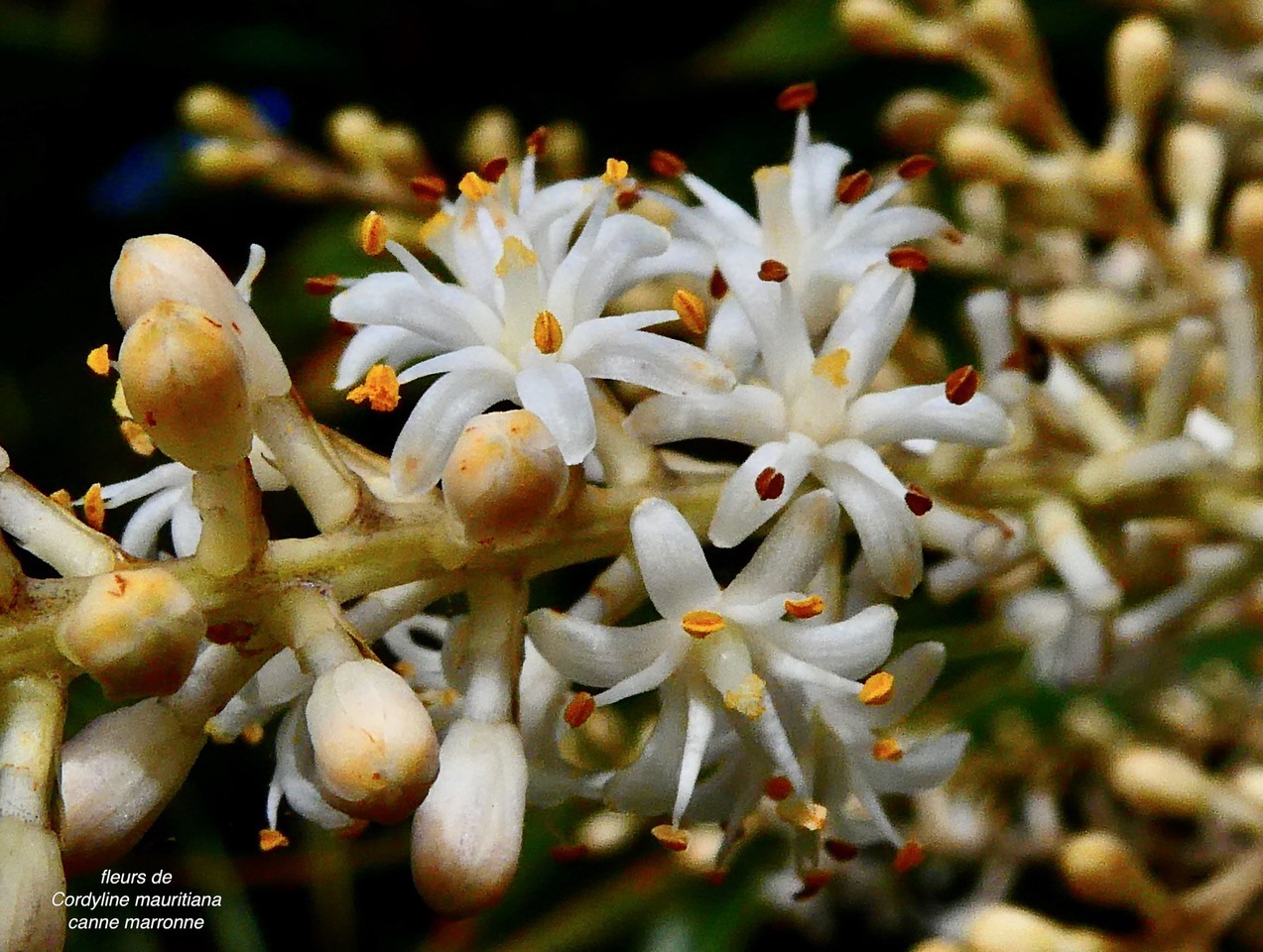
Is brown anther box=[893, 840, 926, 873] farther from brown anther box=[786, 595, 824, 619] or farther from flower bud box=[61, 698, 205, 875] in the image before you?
flower bud box=[61, 698, 205, 875]

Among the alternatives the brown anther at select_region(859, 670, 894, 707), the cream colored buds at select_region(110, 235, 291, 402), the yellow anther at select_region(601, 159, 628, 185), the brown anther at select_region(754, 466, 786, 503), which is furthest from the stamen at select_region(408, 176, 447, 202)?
the brown anther at select_region(859, 670, 894, 707)

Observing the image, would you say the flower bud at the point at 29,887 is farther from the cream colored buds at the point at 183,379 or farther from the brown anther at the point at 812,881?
the brown anther at the point at 812,881

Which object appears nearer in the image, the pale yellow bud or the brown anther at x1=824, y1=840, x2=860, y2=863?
the brown anther at x1=824, y1=840, x2=860, y2=863

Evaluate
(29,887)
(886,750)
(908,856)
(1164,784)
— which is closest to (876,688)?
(886,750)

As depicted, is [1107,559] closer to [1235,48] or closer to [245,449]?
[245,449]

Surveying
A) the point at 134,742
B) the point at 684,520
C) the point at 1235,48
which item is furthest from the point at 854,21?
the point at 134,742

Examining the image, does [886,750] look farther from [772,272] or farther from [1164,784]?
[1164,784]
